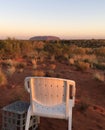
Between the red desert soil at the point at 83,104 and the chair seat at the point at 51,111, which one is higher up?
the chair seat at the point at 51,111

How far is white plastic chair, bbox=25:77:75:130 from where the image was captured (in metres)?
5.20

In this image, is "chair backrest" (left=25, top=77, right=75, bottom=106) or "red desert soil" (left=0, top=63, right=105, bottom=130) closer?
"chair backrest" (left=25, top=77, right=75, bottom=106)

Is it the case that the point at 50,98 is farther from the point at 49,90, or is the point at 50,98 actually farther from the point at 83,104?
the point at 83,104

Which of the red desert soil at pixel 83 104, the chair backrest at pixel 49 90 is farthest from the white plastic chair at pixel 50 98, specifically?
the red desert soil at pixel 83 104

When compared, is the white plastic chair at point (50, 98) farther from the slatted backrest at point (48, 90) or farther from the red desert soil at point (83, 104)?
the red desert soil at point (83, 104)

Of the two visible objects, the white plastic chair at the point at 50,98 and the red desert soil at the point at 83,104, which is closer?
the white plastic chair at the point at 50,98

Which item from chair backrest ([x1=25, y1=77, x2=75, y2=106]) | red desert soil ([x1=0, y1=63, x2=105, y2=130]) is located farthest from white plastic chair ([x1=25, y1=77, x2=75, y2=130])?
red desert soil ([x1=0, y1=63, x2=105, y2=130])

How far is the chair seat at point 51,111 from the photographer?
17.1 feet

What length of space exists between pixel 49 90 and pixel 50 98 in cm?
15

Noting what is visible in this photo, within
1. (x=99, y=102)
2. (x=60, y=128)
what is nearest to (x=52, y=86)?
(x=60, y=128)

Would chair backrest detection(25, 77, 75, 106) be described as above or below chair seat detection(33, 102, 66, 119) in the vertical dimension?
above

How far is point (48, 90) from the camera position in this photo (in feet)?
17.3

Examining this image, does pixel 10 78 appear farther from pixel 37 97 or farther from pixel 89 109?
pixel 37 97

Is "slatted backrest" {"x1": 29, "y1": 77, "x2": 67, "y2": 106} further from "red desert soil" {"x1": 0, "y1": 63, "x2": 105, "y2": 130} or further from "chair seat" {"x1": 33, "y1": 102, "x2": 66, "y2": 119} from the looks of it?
"red desert soil" {"x1": 0, "y1": 63, "x2": 105, "y2": 130}
